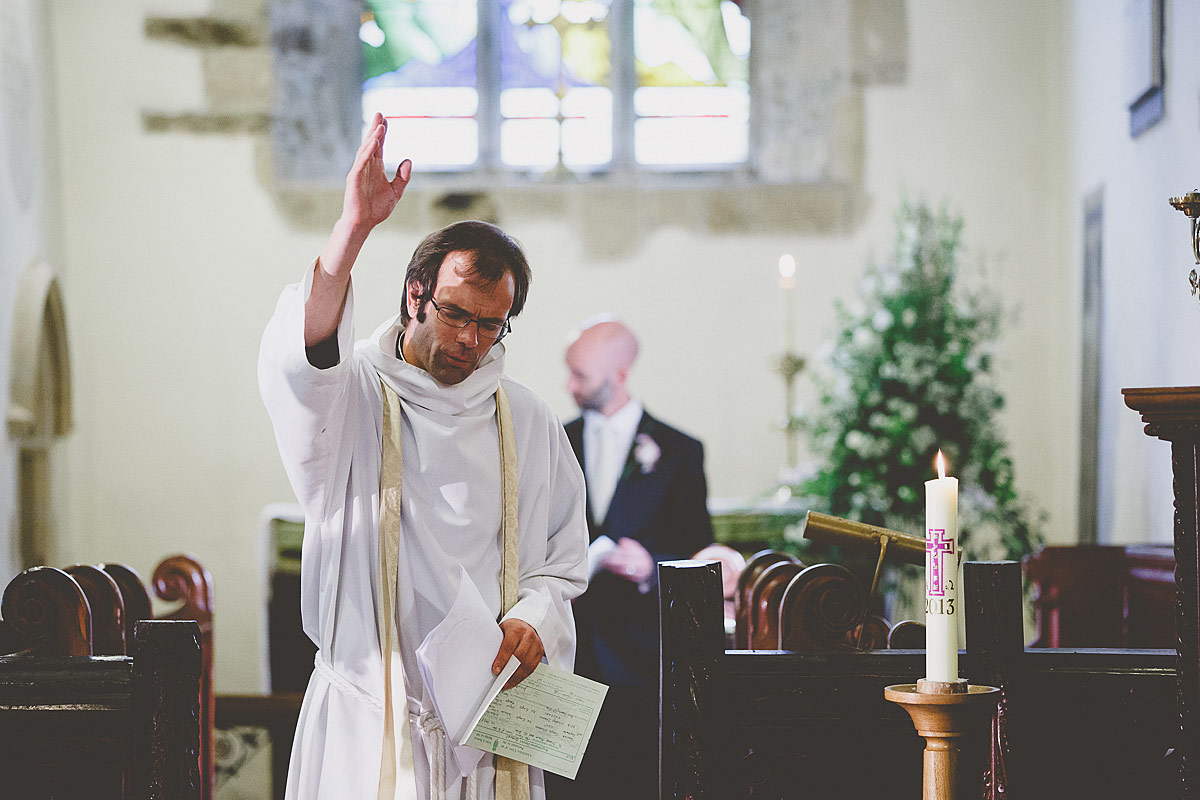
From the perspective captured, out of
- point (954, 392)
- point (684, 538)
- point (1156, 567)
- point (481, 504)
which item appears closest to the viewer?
point (481, 504)

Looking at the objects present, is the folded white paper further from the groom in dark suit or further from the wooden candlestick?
the groom in dark suit

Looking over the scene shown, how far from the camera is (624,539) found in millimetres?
4180

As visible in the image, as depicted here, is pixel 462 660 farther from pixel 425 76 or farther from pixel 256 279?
pixel 425 76

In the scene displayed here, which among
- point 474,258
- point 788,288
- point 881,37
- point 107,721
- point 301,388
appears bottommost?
point 107,721

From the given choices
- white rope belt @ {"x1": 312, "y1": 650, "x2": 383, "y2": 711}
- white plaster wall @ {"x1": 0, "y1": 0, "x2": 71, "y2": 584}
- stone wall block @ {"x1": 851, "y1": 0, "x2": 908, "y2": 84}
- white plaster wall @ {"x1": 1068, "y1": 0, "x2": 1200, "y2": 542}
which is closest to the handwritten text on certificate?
white rope belt @ {"x1": 312, "y1": 650, "x2": 383, "y2": 711}

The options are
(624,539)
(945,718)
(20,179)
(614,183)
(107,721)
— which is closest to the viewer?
(945,718)

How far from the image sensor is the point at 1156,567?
3855 millimetres

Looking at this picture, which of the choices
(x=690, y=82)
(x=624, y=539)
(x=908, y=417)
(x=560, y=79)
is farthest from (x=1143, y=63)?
(x=560, y=79)

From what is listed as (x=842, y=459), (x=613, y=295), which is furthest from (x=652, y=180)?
(x=842, y=459)

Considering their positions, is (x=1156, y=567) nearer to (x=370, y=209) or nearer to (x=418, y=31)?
→ (x=370, y=209)

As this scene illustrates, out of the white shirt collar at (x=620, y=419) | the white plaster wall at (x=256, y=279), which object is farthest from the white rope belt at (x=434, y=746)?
the white plaster wall at (x=256, y=279)

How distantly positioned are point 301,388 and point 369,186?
0.32 meters

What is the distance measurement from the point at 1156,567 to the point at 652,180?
3.85m

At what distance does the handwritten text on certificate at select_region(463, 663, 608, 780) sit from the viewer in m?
1.94
